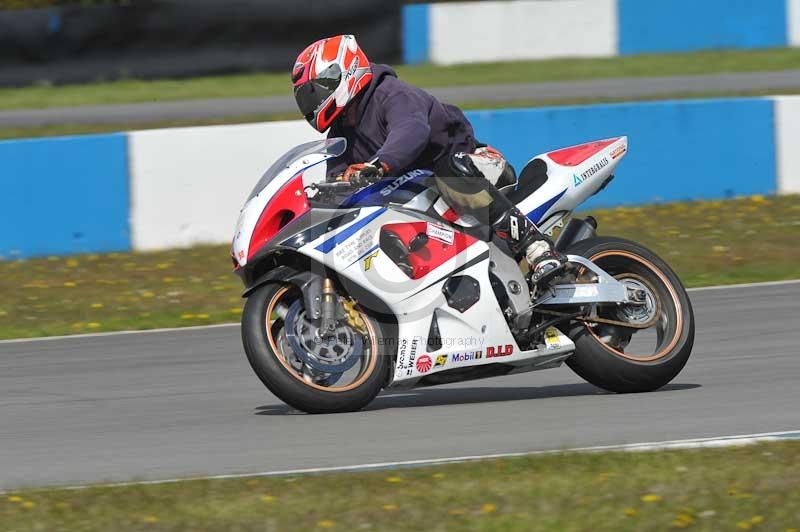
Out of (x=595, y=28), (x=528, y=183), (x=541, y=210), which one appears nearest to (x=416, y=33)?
(x=595, y=28)

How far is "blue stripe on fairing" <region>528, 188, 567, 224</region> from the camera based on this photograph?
21.2 feet

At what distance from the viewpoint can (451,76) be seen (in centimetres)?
2144

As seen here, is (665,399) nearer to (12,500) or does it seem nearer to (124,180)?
(12,500)

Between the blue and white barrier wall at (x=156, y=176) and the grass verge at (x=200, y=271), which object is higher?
the blue and white barrier wall at (x=156, y=176)

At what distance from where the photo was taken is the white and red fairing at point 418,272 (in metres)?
6.07

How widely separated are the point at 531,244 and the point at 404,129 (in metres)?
0.78

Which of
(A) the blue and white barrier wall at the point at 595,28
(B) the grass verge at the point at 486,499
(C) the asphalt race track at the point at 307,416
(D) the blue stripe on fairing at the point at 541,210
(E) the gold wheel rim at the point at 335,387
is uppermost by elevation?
(A) the blue and white barrier wall at the point at 595,28

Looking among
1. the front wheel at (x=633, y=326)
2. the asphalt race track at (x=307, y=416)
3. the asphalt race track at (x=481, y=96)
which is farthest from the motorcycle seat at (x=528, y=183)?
the asphalt race track at (x=481, y=96)

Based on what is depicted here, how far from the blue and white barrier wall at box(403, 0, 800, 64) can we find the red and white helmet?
53.9 feet

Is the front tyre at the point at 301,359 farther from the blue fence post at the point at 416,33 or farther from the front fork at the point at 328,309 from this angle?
the blue fence post at the point at 416,33

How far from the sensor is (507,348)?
6285 millimetres

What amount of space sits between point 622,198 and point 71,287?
4882 millimetres

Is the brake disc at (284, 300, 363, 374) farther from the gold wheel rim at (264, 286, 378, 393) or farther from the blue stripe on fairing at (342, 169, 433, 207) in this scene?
the blue stripe on fairing at (342, 169, 433, 207)

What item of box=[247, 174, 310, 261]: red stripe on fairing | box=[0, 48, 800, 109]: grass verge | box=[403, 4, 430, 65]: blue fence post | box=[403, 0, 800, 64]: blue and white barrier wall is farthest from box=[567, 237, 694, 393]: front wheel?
box=[403, 0, 800, 64]: blue and white barrier wall
